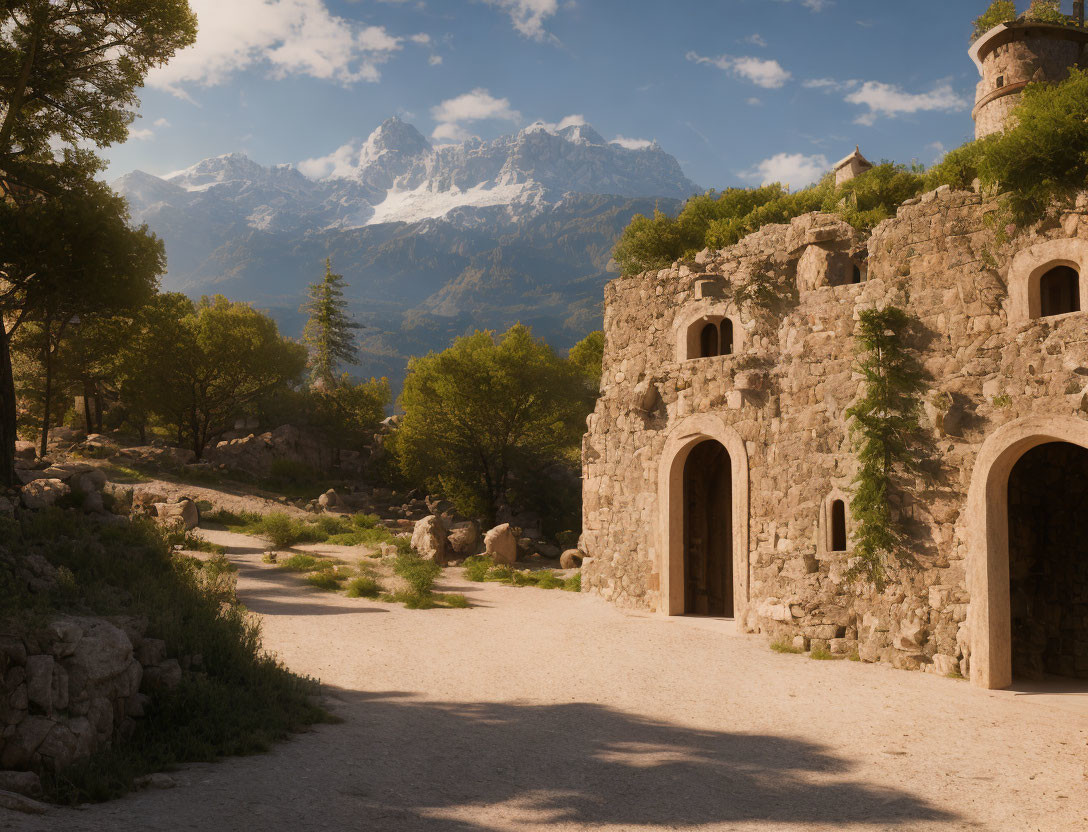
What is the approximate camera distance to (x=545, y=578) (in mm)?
16703

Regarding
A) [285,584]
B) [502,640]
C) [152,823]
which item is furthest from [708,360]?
[152,823]

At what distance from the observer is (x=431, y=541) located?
18.6 m

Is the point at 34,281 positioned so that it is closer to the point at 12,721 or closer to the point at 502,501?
the point at 12,721

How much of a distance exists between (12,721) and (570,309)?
6824 inches

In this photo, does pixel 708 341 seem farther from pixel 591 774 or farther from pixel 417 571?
pixel 591 774

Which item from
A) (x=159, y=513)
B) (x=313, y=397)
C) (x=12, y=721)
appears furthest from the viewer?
(x=313, y=397)

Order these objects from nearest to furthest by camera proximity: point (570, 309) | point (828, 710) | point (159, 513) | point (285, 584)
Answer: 1. point (828, 710)
2. point (285, 584)
3. point (159, 513)
4. point (570, 309)

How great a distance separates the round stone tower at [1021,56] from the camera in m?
25.4

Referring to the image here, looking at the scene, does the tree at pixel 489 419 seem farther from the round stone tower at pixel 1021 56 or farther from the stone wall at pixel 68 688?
the stone wall at pixel 68 688

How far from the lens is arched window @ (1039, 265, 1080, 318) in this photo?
993cm

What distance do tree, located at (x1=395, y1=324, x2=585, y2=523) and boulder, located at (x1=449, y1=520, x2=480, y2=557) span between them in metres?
5.77

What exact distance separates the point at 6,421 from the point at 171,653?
5.82 m

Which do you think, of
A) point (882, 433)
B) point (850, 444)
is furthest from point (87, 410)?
point (882, 433)

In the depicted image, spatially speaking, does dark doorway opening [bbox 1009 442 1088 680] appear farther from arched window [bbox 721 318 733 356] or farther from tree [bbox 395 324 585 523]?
tree [bbox 395 324 585 523]
